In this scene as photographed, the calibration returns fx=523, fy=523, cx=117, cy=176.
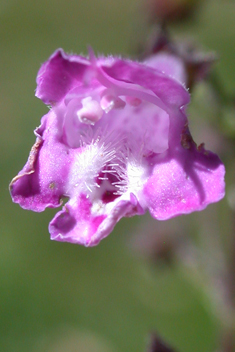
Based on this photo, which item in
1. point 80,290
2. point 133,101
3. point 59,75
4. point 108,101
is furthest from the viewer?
point 80,290

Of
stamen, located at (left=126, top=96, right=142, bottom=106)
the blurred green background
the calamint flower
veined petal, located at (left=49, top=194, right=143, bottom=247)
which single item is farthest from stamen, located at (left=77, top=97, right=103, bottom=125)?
the blurred green background

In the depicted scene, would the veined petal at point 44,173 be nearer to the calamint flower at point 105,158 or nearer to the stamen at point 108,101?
the calamint flower at point 105,158

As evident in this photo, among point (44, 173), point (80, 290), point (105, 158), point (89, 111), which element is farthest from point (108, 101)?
point (80, 290)

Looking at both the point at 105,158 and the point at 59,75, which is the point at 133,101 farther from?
the point at 59,75

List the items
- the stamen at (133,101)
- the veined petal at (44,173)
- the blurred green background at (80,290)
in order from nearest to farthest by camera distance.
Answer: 1. the veined petal at (44,173)
2. the stamen at (133,101)
3. the blurred green background at (80,290)

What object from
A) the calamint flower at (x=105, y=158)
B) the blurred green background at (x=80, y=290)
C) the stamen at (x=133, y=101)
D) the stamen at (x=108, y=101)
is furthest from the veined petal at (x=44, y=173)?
the blurred green background at (x=80, y=290)

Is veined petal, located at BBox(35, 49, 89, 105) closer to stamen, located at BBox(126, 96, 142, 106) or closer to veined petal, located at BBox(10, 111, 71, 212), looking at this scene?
veined petal, located at BBox(10, 111, 71, 212)

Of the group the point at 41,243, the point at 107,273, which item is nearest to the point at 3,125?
the point at 41,243

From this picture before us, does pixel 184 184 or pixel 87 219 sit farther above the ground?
pixel 184 184
